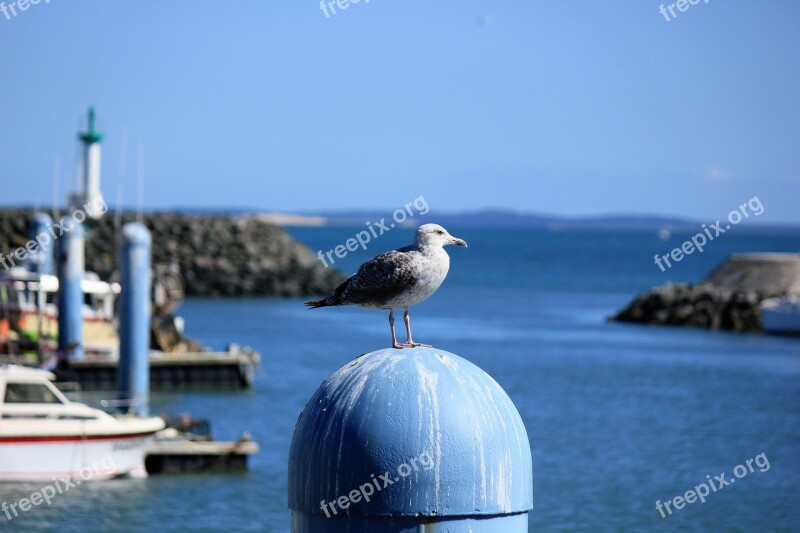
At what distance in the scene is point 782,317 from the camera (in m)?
60.1

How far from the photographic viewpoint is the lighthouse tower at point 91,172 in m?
52.1

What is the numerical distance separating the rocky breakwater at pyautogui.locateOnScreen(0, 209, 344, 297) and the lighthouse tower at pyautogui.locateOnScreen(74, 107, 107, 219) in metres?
20.7

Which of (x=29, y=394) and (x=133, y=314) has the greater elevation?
(x=133, y=314)

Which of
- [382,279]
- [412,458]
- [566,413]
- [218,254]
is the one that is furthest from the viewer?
[218,254]

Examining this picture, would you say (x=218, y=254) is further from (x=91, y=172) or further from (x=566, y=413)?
(x=566, y=413)

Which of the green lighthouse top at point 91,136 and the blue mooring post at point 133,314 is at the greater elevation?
the green lighthouse top at point 91,136

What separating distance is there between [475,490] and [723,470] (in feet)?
76.1

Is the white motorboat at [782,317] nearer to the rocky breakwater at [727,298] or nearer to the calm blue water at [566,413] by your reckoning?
the calm blue water at [566,413]

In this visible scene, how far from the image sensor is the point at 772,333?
60.6 m

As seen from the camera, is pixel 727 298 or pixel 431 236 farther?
pixel 727 298

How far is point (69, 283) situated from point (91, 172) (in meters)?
23.8

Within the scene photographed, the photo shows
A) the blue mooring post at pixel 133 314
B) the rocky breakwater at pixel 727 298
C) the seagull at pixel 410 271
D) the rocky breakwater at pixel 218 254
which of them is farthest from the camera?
the rocky breakwater at pixel 218 254

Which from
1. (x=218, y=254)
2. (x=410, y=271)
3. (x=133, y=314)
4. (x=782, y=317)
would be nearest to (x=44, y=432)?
(x=133, y=314)

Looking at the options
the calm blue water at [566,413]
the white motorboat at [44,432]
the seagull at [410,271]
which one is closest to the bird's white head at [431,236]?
the seagull at [410,271]
